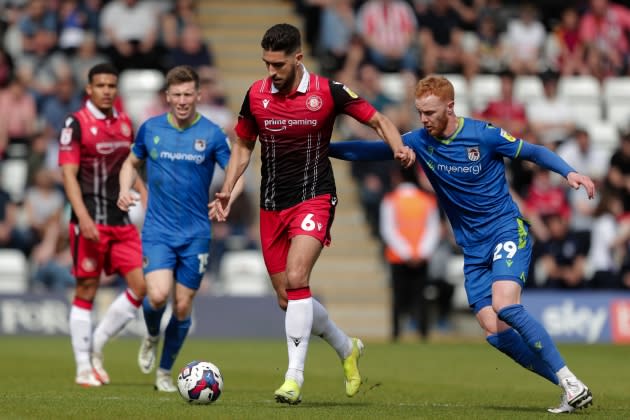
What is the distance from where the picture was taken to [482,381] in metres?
13.3

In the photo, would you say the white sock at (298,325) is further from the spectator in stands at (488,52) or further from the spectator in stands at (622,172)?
the spectator in stands at (488,52)

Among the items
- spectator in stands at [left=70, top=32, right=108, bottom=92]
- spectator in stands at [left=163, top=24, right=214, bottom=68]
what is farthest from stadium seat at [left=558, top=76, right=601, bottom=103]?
spectator in stands at [left=70, top=32, right=108, bottom=92]

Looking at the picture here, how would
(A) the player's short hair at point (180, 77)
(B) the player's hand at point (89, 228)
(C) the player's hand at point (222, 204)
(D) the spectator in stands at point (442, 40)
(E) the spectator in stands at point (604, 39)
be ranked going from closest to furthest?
(C) the player's hand at point (222, 204)
(A) the player's short hair at point (180, 77)
(B) the player's hand at point (89, 228)
(D) the spectator in stands at point (442, 40)
(E) the spectator in stands at point (604, 39)

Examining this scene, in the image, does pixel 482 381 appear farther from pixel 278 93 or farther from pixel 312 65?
pixel 312 65

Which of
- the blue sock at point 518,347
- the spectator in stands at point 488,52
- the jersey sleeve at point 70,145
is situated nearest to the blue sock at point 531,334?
the blue sock at point 518,347

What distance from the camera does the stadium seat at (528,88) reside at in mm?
24094

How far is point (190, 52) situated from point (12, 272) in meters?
5.09

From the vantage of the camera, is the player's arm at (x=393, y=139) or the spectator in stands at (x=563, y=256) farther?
the spectator in stands at (x=563, y=256)

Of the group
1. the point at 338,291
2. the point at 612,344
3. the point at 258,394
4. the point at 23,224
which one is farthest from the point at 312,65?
the point at 258,394

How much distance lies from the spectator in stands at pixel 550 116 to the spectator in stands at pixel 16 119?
8.34m

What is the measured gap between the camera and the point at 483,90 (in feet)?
78.9

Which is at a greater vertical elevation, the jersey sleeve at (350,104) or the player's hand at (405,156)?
the jersey sleeve at (350,104)

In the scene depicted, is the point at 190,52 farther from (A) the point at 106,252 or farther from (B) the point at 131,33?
(A) the point at 106,252

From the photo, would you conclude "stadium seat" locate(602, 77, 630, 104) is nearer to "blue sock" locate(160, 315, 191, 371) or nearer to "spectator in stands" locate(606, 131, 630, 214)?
"spectator in stands" locate(606, 131, 630, 214)
